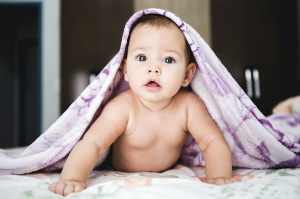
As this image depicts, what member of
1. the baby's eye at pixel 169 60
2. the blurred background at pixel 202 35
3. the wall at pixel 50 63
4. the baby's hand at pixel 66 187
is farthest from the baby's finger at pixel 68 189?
the wall at pixel 50 63

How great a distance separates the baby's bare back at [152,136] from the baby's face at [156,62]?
96 millimetres

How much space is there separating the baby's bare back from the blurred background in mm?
2149

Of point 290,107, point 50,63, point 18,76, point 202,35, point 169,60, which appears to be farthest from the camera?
point 18,76

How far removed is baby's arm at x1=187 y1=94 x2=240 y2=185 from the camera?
2.08 feet

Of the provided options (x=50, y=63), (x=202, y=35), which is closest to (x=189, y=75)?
(x=202, y=35)

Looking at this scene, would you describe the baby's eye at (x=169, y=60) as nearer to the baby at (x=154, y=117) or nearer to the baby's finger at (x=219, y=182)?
the baby at (x=154, y=117)

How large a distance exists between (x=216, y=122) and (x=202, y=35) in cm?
234

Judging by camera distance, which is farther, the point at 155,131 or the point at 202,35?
the point at 202,35

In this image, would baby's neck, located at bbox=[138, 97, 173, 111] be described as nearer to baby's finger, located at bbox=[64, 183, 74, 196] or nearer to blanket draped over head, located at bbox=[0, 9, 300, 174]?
blanket draped over head, located at bbox=[0, 9, 300, 174]

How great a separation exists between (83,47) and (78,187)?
2.58 metres

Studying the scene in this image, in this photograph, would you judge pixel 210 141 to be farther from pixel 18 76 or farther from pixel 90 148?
pixel 18 76

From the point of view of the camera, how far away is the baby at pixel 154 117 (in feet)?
2.27

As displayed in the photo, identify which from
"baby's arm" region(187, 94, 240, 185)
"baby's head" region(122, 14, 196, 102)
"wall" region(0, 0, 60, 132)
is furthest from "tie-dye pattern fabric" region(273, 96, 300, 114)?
"wall" region(0, 0, 60, 132)

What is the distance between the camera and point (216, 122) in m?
0.84
